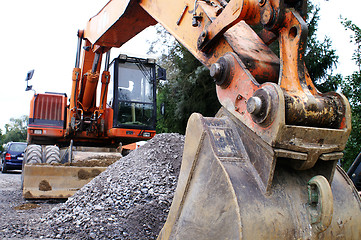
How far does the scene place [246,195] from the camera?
1.75 meters

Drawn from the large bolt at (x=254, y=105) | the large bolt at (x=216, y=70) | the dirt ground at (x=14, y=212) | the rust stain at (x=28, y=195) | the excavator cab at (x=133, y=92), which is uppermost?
the excavator cab at (x=133, y=92)

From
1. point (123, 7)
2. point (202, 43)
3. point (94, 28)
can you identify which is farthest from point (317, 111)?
point (94, 28)

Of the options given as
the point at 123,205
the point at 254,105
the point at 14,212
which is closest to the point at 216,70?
the point at 254,105

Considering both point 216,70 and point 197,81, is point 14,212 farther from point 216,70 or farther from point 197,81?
point 197,81

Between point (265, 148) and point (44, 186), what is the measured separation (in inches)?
203

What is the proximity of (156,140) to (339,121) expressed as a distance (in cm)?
379

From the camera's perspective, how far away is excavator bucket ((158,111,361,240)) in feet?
5.64

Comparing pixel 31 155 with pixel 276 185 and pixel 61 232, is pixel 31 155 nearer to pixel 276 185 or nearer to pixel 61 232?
pixel 61 232

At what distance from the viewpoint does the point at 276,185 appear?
186 centimetres

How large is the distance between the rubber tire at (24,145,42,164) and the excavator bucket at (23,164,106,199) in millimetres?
1123

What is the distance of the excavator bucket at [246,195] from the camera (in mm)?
1719

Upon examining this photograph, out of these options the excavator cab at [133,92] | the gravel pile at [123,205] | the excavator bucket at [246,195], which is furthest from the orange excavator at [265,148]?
the excavator cab at [133,92]

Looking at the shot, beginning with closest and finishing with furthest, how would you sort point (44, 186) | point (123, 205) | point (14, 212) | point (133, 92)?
point (123, 205)
point (14, 212)
point (44, 186)
point (133, 92)

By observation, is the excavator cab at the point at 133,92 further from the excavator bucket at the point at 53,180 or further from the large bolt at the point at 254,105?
the large bolt at the point at 254,105
